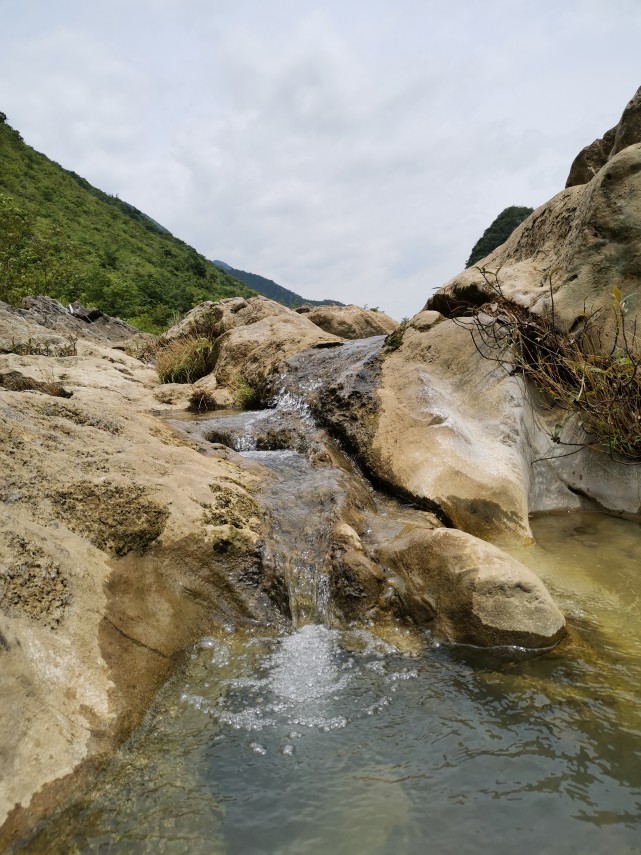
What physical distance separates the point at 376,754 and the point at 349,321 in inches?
494

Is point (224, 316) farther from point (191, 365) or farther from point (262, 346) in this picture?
point (262, 346)

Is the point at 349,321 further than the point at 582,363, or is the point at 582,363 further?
the point at 349,321

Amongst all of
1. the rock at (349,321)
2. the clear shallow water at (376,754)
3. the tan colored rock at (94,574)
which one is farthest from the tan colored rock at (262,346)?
the clear shallow water at (376,754)

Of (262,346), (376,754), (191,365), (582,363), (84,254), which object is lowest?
(376,754)

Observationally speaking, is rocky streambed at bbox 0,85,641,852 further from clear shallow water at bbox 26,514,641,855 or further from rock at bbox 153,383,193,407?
rock at bbox 153,383,193,407

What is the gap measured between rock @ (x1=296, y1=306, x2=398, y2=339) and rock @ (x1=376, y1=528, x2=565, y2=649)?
10.8 metres

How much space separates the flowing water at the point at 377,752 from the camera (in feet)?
6.82

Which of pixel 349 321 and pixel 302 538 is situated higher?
pixel 349 321

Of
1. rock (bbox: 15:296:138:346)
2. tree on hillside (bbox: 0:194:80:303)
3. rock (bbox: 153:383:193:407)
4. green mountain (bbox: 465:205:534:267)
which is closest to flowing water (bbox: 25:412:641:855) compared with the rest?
rock (bbox: 153:383:193:407)

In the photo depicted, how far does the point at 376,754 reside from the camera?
2521 mm

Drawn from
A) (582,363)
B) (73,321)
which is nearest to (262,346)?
(582,363)

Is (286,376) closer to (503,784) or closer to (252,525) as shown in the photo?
(252,525)

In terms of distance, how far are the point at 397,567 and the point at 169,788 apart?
6.89ft

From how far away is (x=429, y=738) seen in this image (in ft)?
8.57
